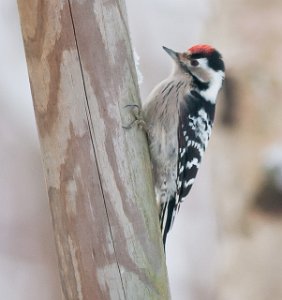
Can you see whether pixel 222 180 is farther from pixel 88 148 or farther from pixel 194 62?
pixel 88 148

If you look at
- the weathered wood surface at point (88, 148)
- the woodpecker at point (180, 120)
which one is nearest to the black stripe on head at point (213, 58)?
the woodpecker at point (180, 120)

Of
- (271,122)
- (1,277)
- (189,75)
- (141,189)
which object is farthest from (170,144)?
(271,122)

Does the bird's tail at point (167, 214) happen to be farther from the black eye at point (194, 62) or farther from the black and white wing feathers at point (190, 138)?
the black eye at point (194, 62)

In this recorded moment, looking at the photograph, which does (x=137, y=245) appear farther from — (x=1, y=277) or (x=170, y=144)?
(x=1, y=277)

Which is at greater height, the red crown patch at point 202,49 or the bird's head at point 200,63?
the red crown patch at point 202,49

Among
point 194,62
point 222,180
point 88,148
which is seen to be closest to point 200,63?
point 194,62

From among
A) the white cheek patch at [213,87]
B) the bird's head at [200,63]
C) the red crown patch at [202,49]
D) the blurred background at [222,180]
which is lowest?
the blurred background at [222,180]

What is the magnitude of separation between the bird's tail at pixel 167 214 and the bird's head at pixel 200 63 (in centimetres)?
35

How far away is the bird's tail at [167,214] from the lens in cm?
183

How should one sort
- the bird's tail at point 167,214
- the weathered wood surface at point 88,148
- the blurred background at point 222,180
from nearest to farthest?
the weathered wood surface at point 88,148 < the bird's tail at point 167,214 < the blurred background at point 222,180

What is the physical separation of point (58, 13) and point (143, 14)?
4.63ft

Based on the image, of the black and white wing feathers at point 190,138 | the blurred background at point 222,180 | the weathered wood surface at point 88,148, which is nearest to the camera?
the weathered wood surface at point 88,148

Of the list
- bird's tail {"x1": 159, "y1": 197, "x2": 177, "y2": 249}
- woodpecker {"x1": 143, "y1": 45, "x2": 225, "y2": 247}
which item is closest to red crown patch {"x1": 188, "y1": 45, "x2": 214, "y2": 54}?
woodpecker {"x1": 143, "y1": 45, "x2": 225, "y2": 247}

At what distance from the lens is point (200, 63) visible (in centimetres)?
206
